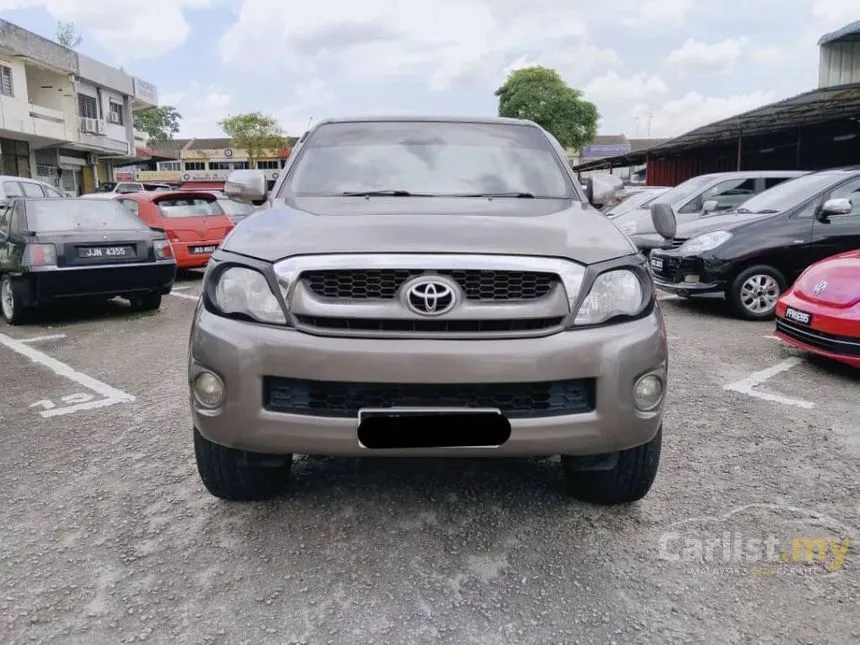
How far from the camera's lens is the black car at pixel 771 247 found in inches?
278

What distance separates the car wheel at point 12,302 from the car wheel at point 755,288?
7178 millimetres

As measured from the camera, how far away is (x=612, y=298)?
2.42m

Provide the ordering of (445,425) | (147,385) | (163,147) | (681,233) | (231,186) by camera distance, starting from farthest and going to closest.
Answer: (163,147) → (681,233) → (147,385) → (231,186) → (445,425)

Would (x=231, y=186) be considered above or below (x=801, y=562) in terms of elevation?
above

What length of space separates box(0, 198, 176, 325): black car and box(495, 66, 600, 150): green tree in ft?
186

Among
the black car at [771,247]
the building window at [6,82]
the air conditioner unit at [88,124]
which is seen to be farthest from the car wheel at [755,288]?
the air conditioner unit at [88,124]

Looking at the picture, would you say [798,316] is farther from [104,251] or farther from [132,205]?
[132,205]

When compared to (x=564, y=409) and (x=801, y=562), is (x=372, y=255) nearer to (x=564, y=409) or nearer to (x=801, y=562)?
(x=564, y=409)

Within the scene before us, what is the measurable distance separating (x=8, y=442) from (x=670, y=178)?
32.9 meters

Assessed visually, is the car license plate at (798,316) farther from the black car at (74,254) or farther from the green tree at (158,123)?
the green tree at (158,123)

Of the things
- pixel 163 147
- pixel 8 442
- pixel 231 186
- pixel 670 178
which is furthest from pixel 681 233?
pixel 163 147

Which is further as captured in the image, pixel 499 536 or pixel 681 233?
pixel 681 233

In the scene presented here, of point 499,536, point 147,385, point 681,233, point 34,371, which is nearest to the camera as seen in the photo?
point 499,536

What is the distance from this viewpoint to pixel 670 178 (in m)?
32.9
